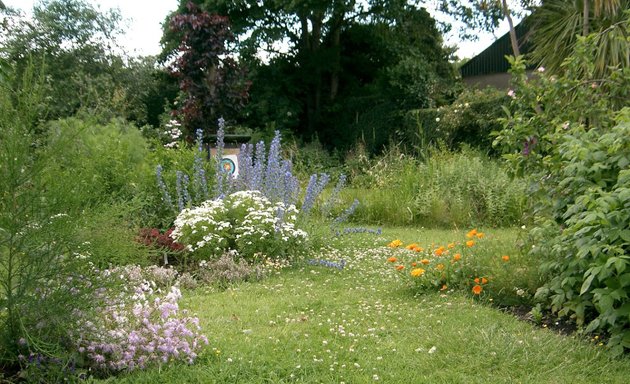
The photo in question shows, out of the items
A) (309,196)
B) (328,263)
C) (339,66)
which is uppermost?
(339,66)

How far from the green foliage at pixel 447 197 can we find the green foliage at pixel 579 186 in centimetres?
342

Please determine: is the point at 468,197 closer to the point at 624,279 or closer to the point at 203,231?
the point at 203,231

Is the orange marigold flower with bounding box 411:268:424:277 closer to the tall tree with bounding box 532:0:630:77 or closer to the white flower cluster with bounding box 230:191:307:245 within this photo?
the white flower cluster with bounding box 230:191:307:245

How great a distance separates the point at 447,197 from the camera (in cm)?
869

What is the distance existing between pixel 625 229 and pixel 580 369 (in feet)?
2.68

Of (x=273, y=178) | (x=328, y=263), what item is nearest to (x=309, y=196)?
(x=273, y=178)

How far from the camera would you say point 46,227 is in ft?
9.29

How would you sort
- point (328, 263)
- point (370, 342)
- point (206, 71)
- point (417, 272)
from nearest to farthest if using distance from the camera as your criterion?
point (370, 342) < point (417, 272) < point (328, 263) < point (206, 71)

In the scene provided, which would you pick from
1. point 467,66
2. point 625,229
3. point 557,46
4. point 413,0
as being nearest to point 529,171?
point 625,229

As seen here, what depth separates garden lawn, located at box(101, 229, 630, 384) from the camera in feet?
10.2

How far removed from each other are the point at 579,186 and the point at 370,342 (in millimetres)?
1713

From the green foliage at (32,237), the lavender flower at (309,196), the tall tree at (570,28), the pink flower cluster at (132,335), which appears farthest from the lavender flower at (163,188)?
the tall tree at (570,28)

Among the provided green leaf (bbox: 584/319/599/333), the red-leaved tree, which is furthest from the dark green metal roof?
green leaf (bbox: 584/319/599/333)

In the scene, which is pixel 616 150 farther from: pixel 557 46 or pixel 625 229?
pixel 557 46
